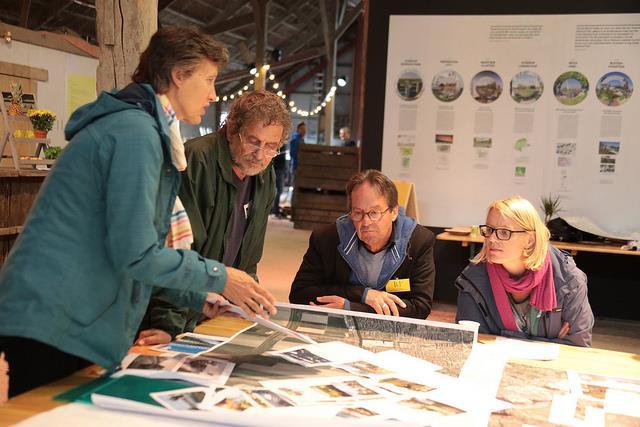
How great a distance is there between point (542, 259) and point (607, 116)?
13.0 feet

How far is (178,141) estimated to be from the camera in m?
1.53

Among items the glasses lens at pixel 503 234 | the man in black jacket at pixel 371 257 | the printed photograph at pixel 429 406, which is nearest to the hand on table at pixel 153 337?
the printed photograph at pixel 429 406

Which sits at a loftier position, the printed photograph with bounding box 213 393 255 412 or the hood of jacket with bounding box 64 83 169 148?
the hood of jacket with bounding box 64 83 169 148

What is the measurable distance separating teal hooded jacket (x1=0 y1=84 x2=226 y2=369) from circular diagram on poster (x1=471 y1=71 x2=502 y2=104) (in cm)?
513

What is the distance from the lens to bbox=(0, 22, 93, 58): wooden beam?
22.0 ft

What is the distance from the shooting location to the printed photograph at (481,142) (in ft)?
20.5

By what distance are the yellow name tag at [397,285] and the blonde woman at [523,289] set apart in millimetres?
214

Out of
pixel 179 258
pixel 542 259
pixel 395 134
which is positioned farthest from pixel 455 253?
pixel 179 258

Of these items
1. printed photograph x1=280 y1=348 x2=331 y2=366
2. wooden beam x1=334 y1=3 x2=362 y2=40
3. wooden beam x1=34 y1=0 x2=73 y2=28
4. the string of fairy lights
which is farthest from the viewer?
wooden beam x1=334 y1=3 x2=362 y2=40

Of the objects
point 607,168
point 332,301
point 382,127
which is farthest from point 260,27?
point 332,301

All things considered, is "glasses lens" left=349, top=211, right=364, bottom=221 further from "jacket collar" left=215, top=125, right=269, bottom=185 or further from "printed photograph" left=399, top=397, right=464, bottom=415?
"printed photograph" left=399, top=397, right=464, bottom=415

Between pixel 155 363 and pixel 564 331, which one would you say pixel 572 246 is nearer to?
pixel 564 331

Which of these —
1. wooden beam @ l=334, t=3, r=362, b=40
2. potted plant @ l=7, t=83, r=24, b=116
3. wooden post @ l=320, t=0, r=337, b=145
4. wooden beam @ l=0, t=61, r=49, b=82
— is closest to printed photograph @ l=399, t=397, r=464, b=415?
potted plant @ l=7, t=83, r=24, b=116

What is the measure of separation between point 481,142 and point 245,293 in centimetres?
503
